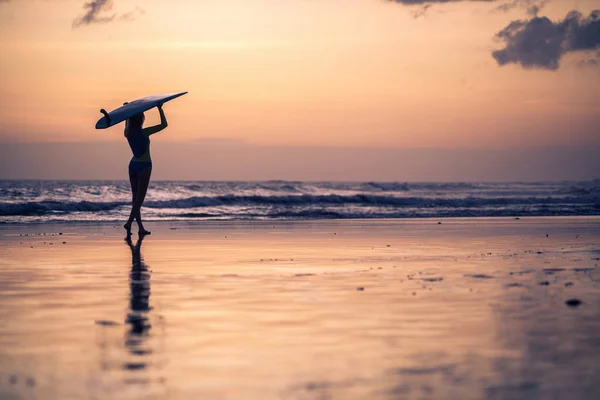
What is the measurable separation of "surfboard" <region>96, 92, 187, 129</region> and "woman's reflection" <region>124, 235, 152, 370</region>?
5.81 m

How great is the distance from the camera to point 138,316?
6508mm

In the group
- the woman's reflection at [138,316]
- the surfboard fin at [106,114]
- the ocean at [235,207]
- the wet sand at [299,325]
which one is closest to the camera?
the wet sand at [299,325]

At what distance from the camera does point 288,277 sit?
9.22m

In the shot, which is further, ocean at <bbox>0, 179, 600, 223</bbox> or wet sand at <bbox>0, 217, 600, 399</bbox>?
ocean at <bbox>0, 179, 600, 223</bbox>

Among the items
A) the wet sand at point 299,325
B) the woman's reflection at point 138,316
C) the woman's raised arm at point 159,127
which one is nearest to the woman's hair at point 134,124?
the woman's raised arm at point 159,127

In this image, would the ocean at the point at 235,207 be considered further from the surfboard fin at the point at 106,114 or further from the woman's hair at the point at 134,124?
the surfboard fin at the point at 106,114

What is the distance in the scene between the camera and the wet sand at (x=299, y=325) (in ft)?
14.4

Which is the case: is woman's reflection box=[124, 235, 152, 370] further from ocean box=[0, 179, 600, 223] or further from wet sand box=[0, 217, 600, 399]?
ocean box=[0, 179, 600, 223]

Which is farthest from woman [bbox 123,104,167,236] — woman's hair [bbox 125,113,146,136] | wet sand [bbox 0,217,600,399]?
wet sand [bbox 0,217,600,399]

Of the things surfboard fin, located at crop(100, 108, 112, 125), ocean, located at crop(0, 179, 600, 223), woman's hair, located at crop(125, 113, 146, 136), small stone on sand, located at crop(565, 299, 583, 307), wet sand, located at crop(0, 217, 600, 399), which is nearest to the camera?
wet sand, located at crop(0, 217, 600, 399)

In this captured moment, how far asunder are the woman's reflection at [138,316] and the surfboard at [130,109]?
19.1ft

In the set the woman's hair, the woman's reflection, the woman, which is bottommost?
the woman's reflection

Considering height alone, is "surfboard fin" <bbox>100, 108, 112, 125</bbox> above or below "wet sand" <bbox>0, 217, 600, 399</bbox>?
above

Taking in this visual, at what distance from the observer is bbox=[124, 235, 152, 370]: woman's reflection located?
204 inches
